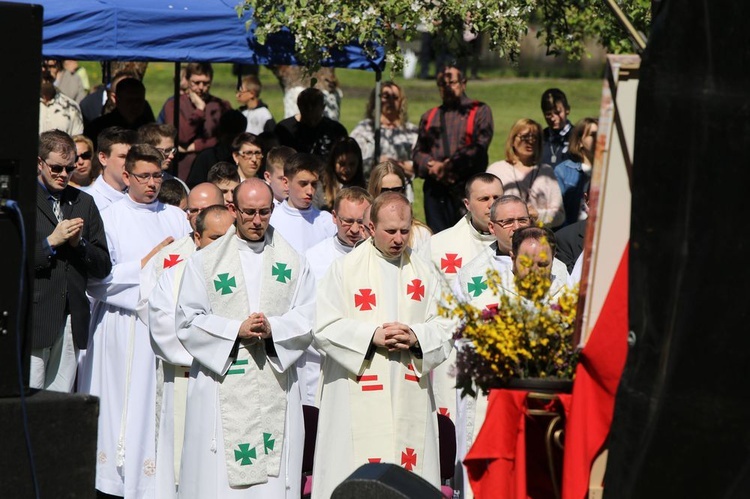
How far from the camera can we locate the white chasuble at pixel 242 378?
733 cm

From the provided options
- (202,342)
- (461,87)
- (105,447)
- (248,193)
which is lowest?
(105,447)

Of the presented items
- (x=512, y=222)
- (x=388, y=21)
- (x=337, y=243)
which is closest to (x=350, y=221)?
(x=337, y=243)

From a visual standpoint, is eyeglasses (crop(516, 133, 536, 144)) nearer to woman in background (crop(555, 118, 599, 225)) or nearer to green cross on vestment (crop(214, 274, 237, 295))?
woman in background (crop(555, 118, 599, 225))

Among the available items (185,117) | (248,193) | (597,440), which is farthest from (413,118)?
(597,440)

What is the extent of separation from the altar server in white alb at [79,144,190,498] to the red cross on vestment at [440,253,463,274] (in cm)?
187

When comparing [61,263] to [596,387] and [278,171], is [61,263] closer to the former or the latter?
[278,171]

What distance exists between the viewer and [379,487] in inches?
164

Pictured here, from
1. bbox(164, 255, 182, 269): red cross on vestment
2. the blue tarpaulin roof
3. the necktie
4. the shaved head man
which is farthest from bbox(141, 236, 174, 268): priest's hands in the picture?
the blue tarpaulin roof

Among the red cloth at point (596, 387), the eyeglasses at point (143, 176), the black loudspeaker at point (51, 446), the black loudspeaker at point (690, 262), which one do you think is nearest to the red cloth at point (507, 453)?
the red cloth at point (596, 387)

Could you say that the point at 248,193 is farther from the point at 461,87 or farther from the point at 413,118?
the point at 413,118

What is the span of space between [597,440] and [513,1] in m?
5.92

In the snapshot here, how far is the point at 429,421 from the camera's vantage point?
7.66 m

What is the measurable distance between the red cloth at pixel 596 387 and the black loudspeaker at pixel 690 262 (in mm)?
185

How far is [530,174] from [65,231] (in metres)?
4.20
